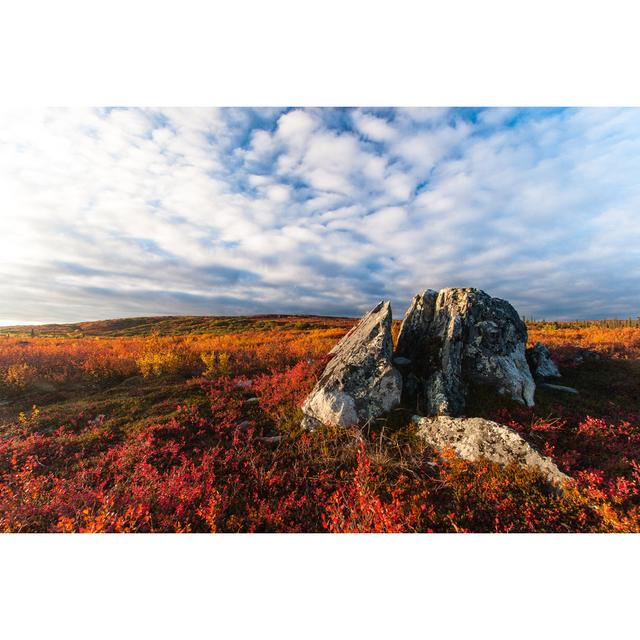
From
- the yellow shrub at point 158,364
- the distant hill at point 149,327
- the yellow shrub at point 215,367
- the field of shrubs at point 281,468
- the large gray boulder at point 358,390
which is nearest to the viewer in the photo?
the field of shrubs at point 281,468

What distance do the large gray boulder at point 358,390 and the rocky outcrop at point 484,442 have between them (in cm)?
105

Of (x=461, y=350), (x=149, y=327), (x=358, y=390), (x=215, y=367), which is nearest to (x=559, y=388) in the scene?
(x=461, y=350)

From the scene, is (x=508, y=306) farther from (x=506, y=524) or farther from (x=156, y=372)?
(x=156, y=372)

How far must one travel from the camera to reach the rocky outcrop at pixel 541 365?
9.00m

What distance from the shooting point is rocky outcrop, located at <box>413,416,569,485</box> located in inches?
177

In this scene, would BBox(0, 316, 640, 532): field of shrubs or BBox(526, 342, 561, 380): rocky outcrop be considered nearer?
BBox(0, 316, 640, 532): field of shrubs

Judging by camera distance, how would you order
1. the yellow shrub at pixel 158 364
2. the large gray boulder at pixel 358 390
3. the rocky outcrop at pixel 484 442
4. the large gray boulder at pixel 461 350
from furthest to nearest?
the yellow shrub at pixel 158 364
the large gray boulder at pixel 461 350
the large gray boulder at pixel 358 390
the rocky outcrop at pixel 484 442

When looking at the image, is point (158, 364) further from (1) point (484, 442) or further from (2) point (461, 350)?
(1) point (484, 442)

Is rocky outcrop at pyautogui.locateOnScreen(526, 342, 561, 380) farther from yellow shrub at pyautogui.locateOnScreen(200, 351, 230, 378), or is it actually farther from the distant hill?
the distant hill

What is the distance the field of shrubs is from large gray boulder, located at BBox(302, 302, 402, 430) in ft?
1.12

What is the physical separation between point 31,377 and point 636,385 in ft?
71.7

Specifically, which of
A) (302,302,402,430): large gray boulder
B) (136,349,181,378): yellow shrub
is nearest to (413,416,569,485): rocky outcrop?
(302,302,402,430): large gray boulder

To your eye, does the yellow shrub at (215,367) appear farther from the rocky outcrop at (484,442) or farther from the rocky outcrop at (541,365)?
the rocky outcrop at (541,365)

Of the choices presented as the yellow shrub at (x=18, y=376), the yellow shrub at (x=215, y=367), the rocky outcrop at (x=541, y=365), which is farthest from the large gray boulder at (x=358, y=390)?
the yellow shrub at (x=18, y=376)
